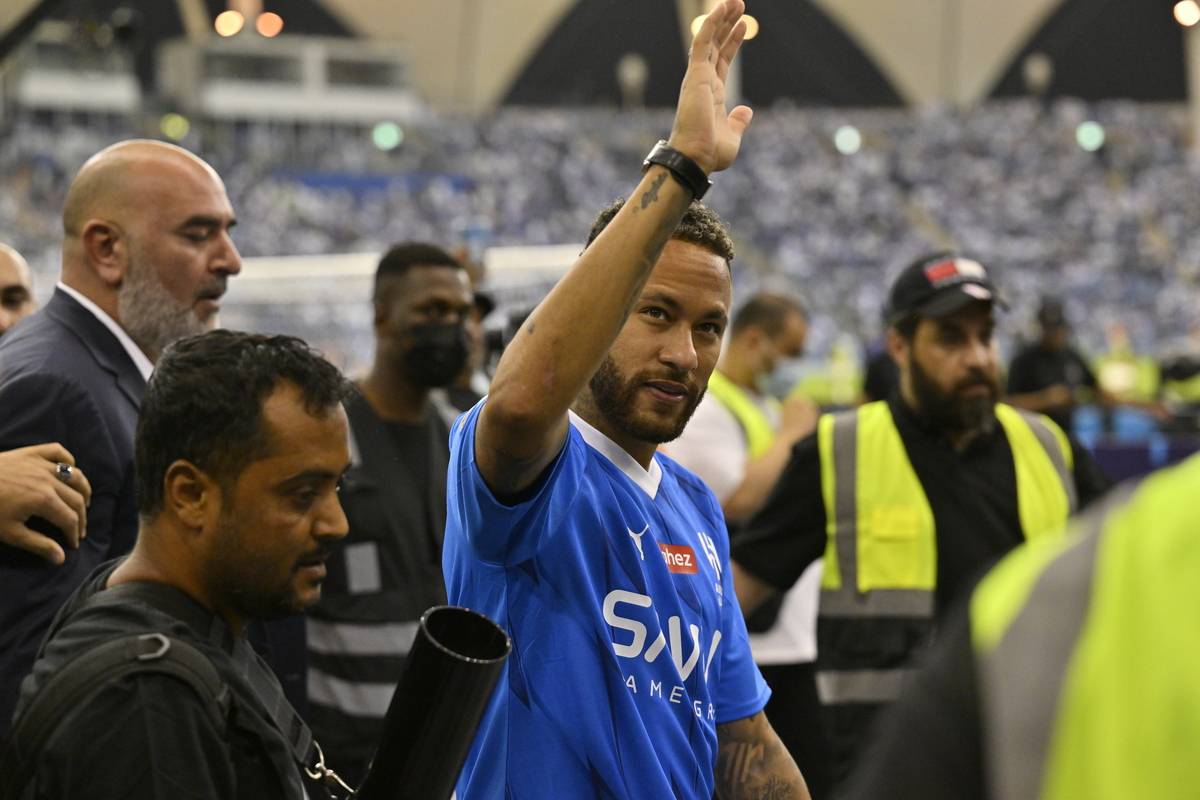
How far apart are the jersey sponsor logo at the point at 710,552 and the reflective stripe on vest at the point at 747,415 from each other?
2.81 meters

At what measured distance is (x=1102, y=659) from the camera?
2.29 ft

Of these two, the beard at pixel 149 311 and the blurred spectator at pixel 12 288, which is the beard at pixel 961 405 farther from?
the blurred spectator at pixel 12 288

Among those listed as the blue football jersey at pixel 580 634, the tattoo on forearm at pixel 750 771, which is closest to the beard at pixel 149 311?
the blue football jersey at pixel 580 634

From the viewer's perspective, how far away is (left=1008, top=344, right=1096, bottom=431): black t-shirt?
998 centimetres

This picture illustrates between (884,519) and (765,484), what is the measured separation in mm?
1071

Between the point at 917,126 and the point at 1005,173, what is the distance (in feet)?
11.6

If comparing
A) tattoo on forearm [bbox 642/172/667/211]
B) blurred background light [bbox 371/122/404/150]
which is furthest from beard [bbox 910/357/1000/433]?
blurred background light [bbox 371/122/404/150]

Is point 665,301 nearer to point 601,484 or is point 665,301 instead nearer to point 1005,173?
point 601,484

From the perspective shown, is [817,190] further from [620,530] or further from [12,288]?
[620,530]

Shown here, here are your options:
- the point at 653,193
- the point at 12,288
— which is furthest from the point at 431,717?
the point at 12,288

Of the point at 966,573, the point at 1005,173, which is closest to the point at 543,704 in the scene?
the point at 966,573

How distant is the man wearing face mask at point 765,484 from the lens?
443 centimetres

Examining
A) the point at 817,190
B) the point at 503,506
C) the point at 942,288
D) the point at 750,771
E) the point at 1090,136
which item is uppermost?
the point at 1090,136

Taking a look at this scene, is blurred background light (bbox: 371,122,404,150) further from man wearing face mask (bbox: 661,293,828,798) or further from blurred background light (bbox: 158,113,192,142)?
man wearing face mask (bbox: 661,293,828,798)
